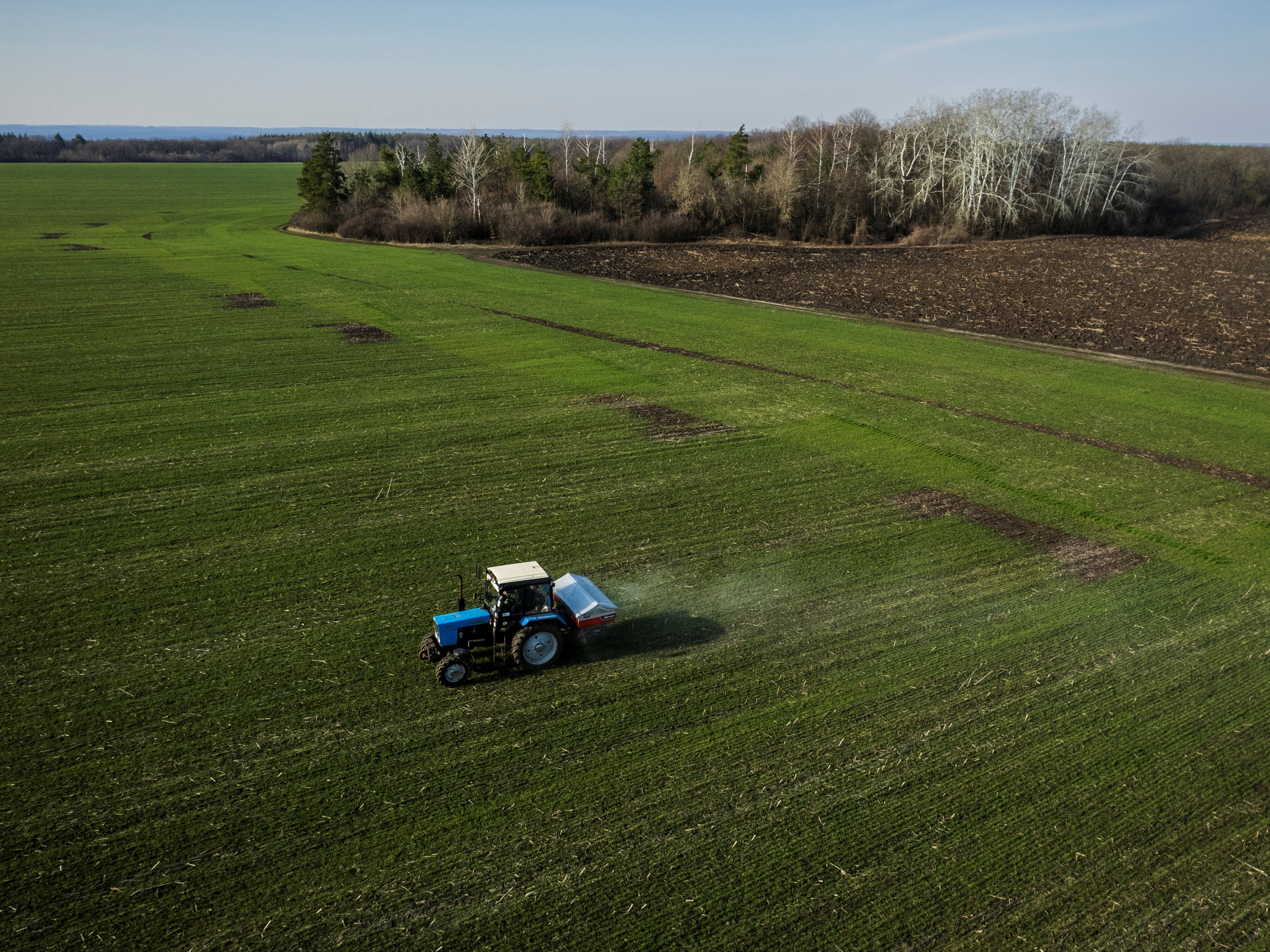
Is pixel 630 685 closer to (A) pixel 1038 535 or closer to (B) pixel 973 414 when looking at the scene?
(A) pixel 1038 535

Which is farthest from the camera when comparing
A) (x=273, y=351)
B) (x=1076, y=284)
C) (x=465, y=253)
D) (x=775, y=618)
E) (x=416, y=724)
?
(x=465, y=253)

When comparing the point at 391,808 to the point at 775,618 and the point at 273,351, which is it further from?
the point at 273,351

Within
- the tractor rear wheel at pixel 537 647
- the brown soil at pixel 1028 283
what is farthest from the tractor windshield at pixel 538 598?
the brown soil at pixel 1028 283

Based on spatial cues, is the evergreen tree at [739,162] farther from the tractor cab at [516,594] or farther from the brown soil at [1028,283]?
the tractor cab at [516,594]

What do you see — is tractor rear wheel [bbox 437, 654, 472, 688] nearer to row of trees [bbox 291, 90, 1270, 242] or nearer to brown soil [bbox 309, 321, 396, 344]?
brown soil [bbox 309, 321, 396, 344]

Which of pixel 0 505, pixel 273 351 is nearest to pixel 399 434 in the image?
pixel 0 505

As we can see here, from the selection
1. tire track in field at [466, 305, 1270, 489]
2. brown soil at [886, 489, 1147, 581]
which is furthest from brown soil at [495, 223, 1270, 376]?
brown soil at [886, 489, 1147, 581]
